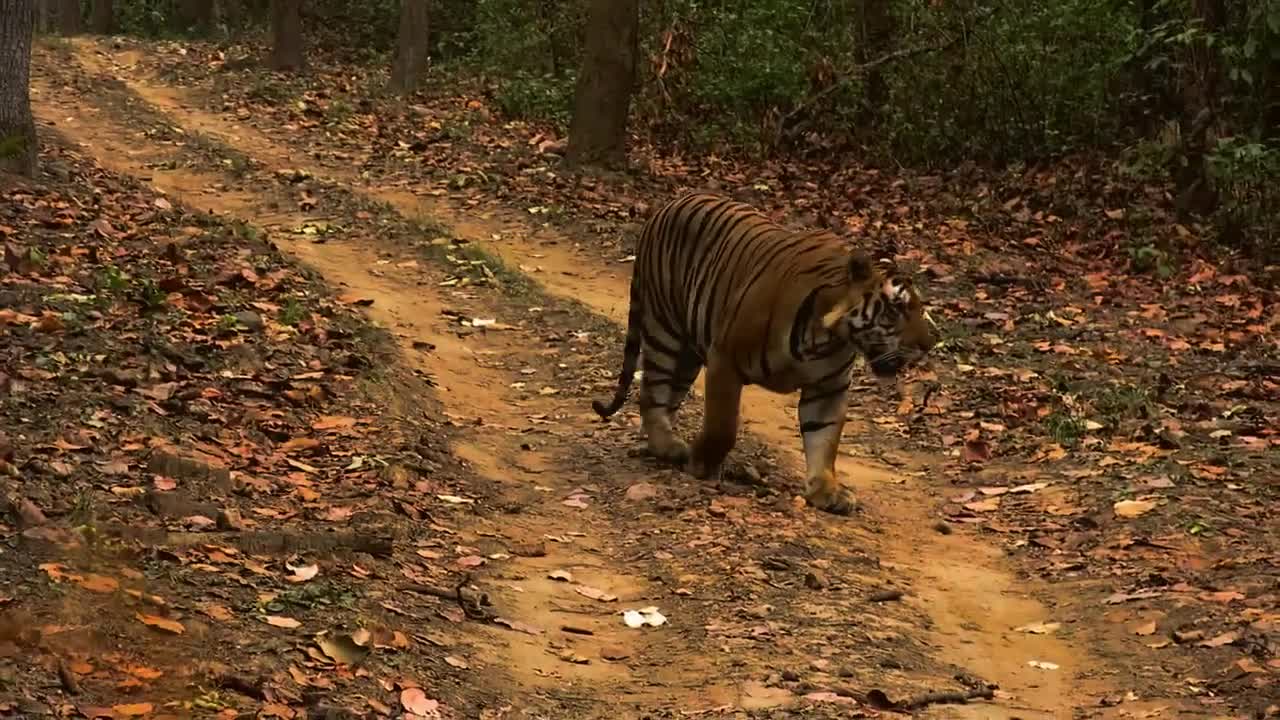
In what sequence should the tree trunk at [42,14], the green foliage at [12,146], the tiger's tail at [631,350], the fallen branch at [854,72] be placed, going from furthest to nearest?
1. the tree trunk at [42,14]
2. the fallen branch at [854,72]
3. the green foliage at [12,146]
4. the tiger's tail at [631,350]

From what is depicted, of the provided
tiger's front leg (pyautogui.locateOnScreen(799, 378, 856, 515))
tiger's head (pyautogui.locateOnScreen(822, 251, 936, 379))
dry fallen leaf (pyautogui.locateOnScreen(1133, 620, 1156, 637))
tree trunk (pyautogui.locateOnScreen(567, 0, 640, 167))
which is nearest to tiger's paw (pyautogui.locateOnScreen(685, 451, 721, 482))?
tiger's front leg (pyautogui.locateOnScreen(799, 378, 856, 515))

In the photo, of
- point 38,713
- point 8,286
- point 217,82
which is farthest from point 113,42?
point 38,713

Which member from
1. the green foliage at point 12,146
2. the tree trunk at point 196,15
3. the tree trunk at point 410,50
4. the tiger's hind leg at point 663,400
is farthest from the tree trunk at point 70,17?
the tiger's hind leg at point 663,400

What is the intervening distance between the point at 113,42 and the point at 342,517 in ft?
79.7

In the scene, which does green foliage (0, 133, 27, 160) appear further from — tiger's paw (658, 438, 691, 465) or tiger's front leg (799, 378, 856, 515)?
tiger's front leg (799, 378, 856, 515)

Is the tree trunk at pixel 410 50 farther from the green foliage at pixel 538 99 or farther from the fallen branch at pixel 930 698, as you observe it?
the fallen branch at pixel 930 698

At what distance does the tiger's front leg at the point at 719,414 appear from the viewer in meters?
7.47

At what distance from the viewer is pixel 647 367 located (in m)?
8.48

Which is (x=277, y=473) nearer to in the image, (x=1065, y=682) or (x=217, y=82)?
(x=1065, y=682)

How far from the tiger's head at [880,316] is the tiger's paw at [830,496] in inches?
27.3

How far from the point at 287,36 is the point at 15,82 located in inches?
509

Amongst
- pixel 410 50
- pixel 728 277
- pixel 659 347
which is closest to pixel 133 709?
pixel 728 277

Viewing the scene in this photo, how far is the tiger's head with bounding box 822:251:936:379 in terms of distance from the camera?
7094mm

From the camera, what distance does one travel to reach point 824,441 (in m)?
7.55
